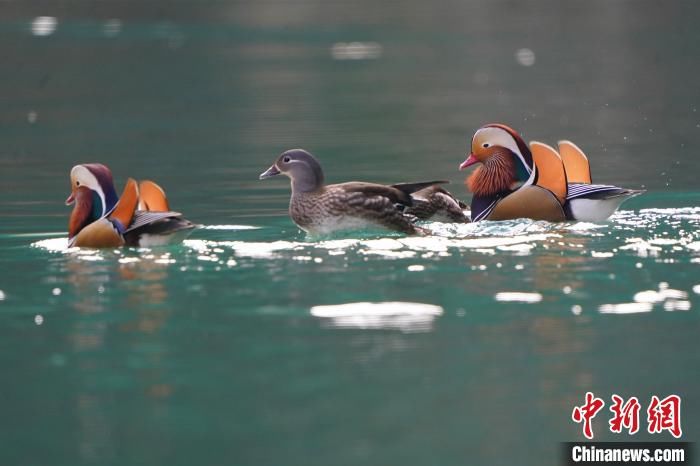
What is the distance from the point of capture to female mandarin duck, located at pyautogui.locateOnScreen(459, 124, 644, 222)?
11.4 metres

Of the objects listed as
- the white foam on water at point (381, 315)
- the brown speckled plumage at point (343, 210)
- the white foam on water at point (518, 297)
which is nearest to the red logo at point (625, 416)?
the white foam on water at point (381, 315)

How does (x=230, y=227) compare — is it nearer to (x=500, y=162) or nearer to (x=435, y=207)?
(x=435, y=207)

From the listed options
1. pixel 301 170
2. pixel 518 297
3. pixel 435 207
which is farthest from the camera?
pixel 435 207

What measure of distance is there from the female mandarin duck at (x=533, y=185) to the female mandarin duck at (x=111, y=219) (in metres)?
2.54

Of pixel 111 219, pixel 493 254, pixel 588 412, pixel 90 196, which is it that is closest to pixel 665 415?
pixel 588 412

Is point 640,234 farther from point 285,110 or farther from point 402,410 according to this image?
point 285,110

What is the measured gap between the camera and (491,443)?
628 centimetres

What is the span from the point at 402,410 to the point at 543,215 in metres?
4.97

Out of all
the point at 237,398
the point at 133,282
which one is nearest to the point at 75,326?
the point at 133,282

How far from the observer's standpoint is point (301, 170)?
11516mm

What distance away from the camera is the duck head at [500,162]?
38.8 ft

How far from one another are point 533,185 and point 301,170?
1.78m

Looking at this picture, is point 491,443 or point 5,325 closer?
point 491,443

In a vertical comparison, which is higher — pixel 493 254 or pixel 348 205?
pixel 348 205
